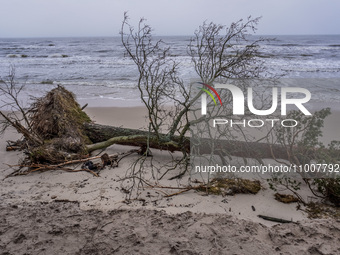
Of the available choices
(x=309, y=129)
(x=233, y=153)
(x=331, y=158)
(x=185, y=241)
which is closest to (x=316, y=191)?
(x=331, y=158)

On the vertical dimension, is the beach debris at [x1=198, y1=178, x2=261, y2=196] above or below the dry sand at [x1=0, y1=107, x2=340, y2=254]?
above

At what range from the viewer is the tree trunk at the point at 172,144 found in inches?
170

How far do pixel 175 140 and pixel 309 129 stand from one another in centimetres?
196

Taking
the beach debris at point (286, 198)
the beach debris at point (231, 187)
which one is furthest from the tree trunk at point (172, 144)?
the beach debris at point (286, 198)

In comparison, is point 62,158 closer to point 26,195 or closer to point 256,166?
point 26,195

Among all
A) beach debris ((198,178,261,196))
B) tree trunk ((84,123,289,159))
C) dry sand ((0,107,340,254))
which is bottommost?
dry sand ((0,107,340,254))

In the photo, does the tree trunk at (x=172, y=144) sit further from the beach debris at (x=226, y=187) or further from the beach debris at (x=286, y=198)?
the beach debris at (x=286, y=198)

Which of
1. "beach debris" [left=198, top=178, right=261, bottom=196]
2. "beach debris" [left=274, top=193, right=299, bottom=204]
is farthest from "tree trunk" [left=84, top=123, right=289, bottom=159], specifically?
"beach debris" [left=274, top=193, right=299, bottom=204]

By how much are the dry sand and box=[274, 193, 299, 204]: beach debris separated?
68 millimetres

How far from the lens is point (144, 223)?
3107mm

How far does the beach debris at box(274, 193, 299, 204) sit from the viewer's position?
3.55m

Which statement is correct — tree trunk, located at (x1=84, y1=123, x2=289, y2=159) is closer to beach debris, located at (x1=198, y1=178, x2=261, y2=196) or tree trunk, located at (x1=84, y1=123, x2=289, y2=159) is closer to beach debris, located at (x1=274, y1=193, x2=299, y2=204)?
beach debris, located at (x1=198, y1=178, x2=261, y2=196)

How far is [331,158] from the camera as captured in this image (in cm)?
365

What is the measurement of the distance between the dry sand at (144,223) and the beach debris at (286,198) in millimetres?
68
